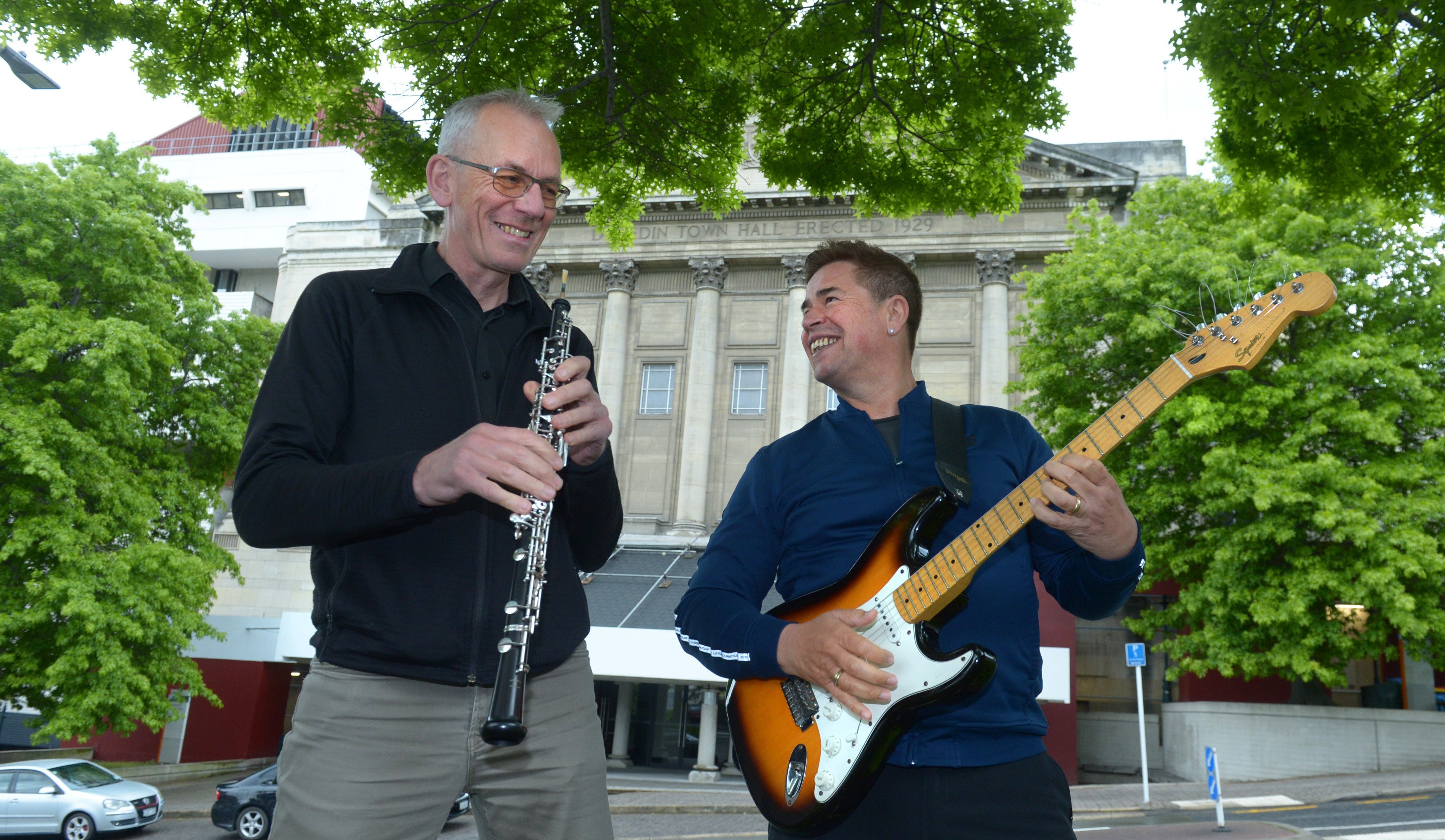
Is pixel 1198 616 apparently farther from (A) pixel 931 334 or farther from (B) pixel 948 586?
(B) pixel 948 586

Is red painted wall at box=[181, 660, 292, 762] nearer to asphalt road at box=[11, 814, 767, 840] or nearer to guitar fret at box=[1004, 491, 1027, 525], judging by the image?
asphalt road at box=[11, 814, 767, 840]

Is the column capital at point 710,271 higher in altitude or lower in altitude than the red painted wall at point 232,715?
higher

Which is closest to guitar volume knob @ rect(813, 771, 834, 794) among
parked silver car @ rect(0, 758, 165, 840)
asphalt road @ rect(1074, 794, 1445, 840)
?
asphalt road @ rect(1074, 794, 1445, 840)

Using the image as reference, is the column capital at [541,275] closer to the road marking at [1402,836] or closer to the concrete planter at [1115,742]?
the concrete planter at [1115,742]

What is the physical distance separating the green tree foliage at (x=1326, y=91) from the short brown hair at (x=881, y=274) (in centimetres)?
354

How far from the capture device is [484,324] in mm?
3105

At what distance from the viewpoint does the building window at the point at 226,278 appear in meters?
41.0

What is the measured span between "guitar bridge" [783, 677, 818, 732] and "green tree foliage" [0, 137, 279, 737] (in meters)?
18.7

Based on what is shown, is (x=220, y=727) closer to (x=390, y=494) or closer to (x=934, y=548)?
(x=934, y=548)

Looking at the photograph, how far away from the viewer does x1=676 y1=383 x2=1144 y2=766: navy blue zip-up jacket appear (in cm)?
317

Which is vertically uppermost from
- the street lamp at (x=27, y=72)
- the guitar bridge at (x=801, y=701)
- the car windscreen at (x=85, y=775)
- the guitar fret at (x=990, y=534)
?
the street lamp at (x=27, y=72)

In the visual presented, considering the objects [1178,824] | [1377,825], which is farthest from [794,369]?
[1377,825]

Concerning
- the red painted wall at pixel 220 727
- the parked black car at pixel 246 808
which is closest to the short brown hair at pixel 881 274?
the parked black car at pixel 246 808

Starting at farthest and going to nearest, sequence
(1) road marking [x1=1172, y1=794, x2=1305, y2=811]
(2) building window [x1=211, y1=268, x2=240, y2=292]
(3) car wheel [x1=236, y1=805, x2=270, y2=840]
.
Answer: (2) building window [x1=211, y1=268, x2=240, y2=292], (1) road marking [x1=1172, y1=794, x2=1305, y2=811], (3) car wheel [x1=236, y1=805, x2=270, y2=840]
